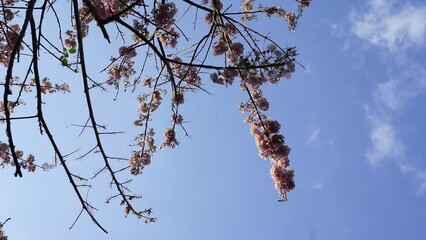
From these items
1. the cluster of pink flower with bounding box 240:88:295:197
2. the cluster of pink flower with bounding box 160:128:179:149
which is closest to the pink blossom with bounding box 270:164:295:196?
the cluster of pink flower with bounding box 240:88:295:197

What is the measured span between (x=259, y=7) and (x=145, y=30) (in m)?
2.26

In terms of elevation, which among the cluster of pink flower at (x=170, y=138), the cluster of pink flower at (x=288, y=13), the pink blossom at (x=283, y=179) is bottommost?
the pink blossom at (x=283, y=179)

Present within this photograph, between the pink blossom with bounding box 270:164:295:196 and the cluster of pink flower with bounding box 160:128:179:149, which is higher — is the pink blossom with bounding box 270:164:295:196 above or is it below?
below

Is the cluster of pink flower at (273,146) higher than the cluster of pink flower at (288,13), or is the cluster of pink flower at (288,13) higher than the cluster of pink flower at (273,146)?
the cluster of pink flower at (288,13)

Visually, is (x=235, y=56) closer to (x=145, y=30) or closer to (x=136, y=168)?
(x=145, y=30)

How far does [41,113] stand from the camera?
12.5 feet

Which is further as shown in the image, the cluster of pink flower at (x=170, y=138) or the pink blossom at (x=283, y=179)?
the cluster of pink flower at (x=170, y=138)

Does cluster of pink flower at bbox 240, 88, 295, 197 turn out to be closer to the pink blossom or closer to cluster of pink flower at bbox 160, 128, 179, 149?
the pink blossom

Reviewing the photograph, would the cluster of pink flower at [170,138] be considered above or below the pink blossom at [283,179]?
above

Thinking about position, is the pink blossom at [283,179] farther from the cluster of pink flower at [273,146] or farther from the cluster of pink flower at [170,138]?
the cluster of pink flower at [170,138]

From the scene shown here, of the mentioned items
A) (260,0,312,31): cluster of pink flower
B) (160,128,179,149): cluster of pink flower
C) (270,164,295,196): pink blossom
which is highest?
(260,0,312,31): cluster of pink flower

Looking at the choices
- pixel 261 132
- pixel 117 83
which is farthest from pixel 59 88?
pixel 261 132

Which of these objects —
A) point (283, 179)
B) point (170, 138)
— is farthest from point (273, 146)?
point (170, 138)

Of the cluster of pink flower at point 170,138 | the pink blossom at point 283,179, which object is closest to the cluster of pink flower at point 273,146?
the pink blossom at point 283,179
